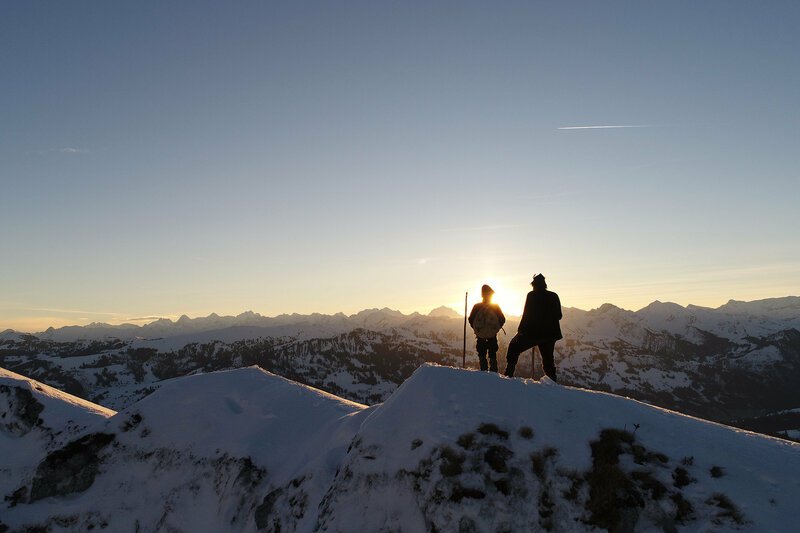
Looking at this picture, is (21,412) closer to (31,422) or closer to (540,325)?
(31,422)

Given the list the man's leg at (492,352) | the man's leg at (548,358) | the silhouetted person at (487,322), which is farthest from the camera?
the man's leg at (492,352)

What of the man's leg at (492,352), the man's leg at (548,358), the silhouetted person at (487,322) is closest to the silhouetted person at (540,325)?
the man's leg at (548,358)

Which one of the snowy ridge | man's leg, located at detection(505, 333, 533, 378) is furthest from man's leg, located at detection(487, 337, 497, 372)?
the snowy ridge

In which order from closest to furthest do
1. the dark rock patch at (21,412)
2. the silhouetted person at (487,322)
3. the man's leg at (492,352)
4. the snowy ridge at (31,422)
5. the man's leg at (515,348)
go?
the man's leg at (515,348), the silhouetted person at (487,322), the man's leg at (492,352), the snowy ridge at (31,422), the dark rock patch at (21,412)

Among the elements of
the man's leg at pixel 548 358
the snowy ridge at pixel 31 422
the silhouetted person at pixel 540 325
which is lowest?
the snowy ridge at pixel 31 422

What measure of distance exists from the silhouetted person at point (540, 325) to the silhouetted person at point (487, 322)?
160cm

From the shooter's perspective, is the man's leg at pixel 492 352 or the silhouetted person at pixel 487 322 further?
the man's leg at pixel 492 352

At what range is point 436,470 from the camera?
12.2m

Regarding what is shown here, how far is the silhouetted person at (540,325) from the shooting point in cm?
1702

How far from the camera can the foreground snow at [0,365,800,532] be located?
10.6 metres

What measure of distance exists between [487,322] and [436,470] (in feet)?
26.2

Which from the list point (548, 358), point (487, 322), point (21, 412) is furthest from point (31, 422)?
point (548, 358)

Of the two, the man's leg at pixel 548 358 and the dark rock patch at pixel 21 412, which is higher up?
the man's leg at pixel 548 358

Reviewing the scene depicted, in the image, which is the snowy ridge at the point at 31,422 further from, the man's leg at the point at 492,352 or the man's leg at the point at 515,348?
the man's leg at the point at 515,348
